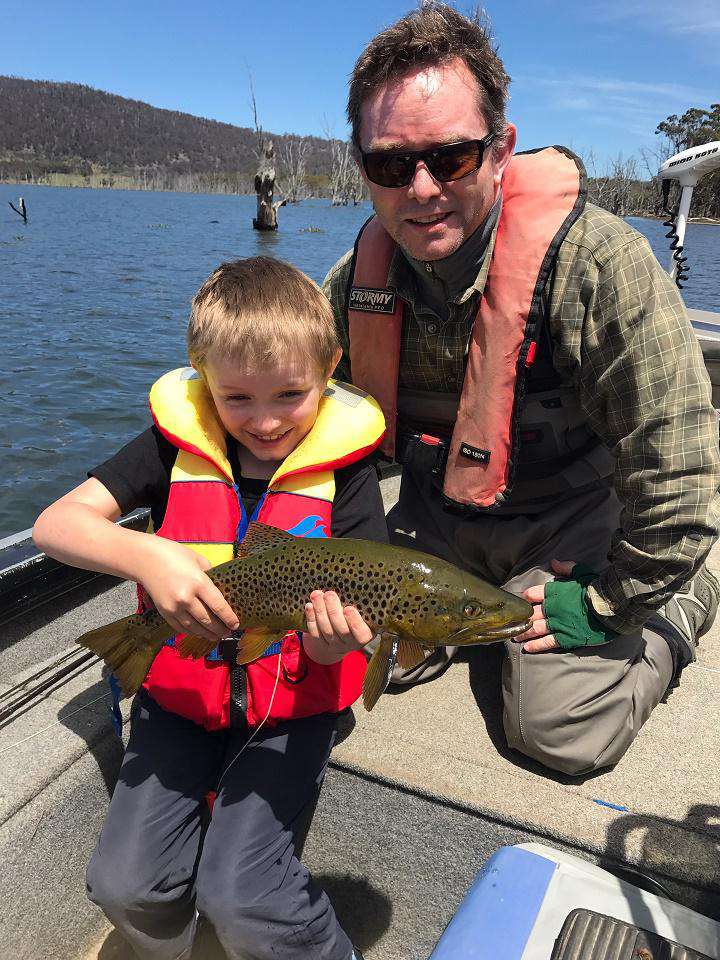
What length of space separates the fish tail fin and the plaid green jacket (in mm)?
1790

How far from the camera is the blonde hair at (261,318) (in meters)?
2.68

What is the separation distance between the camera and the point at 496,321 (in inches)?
122

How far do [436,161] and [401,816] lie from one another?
2.61 meters

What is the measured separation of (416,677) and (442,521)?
0.83 meters

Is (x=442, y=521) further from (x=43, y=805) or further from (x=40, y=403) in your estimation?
(x=40, y=403)

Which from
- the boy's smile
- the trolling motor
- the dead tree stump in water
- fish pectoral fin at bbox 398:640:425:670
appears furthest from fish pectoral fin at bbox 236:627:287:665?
the dead tree stump in water

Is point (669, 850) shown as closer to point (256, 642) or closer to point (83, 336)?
point (256, 642)

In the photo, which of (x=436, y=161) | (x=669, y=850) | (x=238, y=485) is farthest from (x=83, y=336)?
(x=669, y=850)

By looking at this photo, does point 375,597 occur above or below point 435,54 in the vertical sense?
below

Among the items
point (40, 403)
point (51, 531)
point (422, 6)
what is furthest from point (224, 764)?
point (40, 403)

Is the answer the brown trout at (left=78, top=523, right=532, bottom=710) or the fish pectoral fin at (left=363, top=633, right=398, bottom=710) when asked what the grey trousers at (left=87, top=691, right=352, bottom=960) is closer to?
the brown trout at (left=78, top=523, right=532, bottom=710)

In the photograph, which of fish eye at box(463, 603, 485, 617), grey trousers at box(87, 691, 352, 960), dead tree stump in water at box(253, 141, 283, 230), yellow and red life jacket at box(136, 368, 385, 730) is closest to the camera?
fish eye at box(463, 603, 485, 617)

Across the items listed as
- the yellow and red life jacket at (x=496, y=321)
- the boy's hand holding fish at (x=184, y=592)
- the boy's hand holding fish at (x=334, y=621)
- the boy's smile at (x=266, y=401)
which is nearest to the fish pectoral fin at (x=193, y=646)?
the boy's hand holding fish at (x=184, y=592)

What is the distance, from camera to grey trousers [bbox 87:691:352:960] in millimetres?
2277
